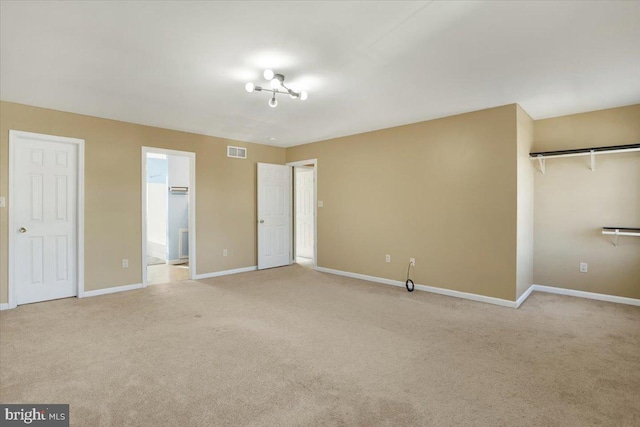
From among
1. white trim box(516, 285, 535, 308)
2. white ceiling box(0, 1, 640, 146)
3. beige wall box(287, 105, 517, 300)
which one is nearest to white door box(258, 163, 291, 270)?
beige wall box(287, 105, 517, 300)

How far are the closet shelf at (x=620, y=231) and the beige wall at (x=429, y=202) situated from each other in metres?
1.32

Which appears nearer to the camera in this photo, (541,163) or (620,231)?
(620,231)

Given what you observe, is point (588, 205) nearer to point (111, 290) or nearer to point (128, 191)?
point (128, 191)

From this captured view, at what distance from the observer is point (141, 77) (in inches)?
124

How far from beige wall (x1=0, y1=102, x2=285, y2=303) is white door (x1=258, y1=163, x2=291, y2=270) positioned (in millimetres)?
163

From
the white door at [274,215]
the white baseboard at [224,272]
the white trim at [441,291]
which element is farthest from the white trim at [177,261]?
the white trim at [441,291]

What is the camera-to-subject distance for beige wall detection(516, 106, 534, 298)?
13.2 ft

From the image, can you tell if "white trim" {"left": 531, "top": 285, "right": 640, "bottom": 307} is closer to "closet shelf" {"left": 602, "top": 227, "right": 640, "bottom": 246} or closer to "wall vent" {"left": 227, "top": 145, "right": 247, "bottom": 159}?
"closet shelf" {"left": 602, "top": 227, "right": 640, "bottom": 246}

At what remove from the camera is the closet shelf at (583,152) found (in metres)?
3.87

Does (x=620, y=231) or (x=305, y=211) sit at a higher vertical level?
(x=305, y=211)

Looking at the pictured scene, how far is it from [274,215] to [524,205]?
170 inches

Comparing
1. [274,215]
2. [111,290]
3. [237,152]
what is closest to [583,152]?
[274,215]

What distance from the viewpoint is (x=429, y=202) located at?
4.70m

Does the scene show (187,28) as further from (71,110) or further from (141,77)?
(71,110)
